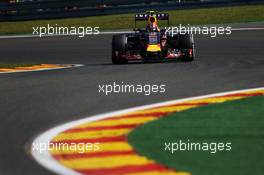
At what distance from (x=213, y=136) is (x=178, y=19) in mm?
20074

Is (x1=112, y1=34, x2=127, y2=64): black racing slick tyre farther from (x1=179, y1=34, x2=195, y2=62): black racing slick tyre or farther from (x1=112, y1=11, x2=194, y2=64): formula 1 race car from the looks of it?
(x1=179, y1=34, x2=195, y2=62): black racing slick tyre

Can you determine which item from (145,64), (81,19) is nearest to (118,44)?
(145,64)

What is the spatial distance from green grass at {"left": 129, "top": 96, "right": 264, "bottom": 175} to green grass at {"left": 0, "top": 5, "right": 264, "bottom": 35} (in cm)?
1692

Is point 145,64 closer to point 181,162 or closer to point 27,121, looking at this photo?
point 27,121

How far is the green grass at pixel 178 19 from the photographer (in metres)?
26.5

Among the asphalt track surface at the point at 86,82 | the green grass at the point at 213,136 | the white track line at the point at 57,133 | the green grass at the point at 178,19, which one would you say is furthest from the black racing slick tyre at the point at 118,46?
the green grass at the point at 178,19

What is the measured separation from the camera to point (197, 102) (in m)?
9.69

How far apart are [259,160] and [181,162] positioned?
0.59 metres

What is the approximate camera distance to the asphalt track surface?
7852mm

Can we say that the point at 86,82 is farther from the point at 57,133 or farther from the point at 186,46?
the point at 57,133

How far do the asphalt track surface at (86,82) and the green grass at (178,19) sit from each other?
5883mm

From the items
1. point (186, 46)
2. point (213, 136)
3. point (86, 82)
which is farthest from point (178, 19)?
point (213, 136)

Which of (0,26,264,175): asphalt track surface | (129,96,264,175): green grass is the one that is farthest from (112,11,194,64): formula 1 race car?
(129,96,264,175): green grass

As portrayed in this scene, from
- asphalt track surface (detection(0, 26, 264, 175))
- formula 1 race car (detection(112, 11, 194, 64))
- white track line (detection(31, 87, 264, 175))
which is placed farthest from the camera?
formula 1 race car (detection(112, 11, 194, 64))
